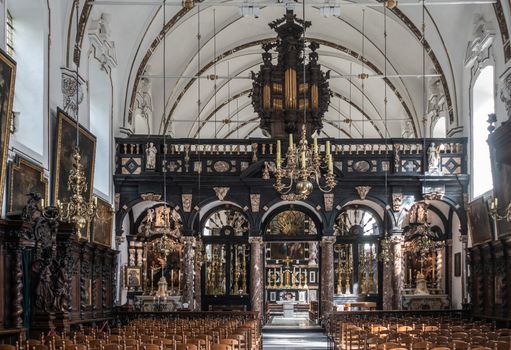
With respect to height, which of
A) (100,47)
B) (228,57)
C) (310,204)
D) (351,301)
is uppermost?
(228,57)

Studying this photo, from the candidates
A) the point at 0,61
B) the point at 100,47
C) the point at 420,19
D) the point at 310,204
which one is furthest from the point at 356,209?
the point at 0,61

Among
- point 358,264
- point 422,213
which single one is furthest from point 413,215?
point 358,264

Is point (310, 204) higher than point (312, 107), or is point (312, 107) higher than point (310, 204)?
point (312, 107)

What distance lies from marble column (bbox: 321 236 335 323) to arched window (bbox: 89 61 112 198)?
8414 mm

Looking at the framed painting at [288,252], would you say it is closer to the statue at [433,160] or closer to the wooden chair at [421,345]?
the statue at [433,160]

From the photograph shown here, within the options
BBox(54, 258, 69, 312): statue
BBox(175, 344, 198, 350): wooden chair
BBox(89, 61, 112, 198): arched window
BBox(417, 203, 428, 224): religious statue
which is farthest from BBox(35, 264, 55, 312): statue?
BBox(417, 203, 428, 224): religious statue

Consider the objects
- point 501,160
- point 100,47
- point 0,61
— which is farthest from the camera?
point 100,47

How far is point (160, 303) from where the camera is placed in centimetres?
3206

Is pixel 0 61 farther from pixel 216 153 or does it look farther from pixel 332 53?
pixel 332 53

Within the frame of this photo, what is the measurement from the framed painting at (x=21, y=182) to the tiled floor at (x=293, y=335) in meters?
9.12

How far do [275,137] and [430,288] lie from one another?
31.5 feet

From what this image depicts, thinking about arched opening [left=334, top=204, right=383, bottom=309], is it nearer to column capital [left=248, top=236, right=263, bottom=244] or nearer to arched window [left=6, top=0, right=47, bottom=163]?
column capital [left=248, top=236, right=263, bottom=244]

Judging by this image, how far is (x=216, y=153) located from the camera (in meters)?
31.7

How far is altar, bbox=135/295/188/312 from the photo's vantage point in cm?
3203
